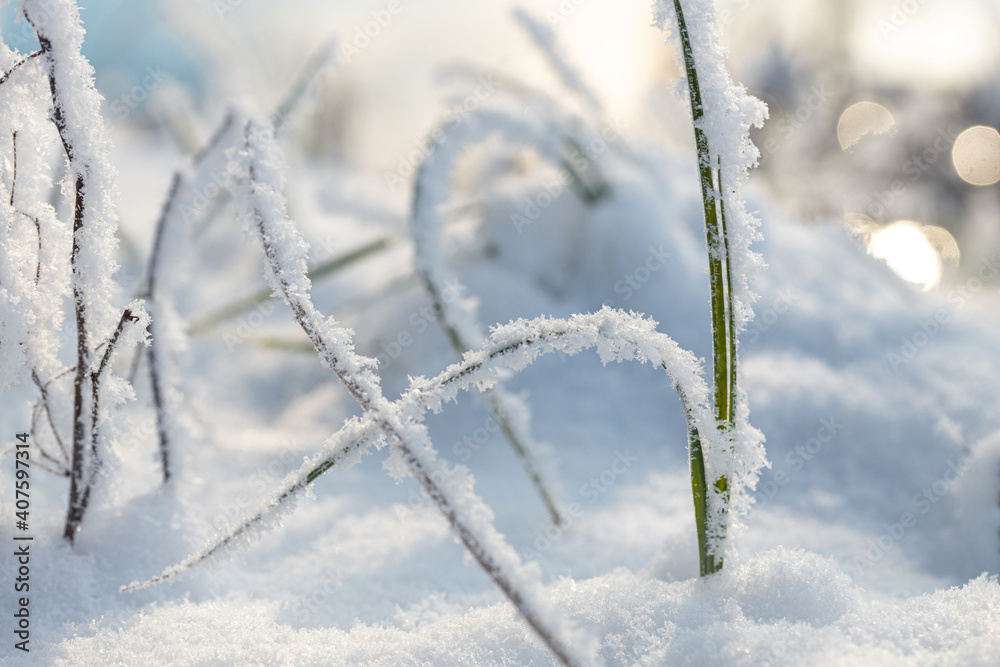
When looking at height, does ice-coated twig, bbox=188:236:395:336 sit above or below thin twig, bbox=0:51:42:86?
above

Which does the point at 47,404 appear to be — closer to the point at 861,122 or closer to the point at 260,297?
the point at 260,297

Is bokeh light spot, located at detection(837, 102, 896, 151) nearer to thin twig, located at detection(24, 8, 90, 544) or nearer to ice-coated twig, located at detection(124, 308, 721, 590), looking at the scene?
ice-coated twig, located at detection(124, 308, 721, 590)

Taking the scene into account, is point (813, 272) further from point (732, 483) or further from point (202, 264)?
point (202, 264)

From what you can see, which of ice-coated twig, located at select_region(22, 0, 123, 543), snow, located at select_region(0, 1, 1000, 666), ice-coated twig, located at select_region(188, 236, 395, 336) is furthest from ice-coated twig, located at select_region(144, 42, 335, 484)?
ice-coated twig, located at select_region(188, 236, 395, 336)

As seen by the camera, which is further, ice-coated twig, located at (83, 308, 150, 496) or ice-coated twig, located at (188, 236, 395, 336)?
ice-coated twig, located at (188, 236, 395, 336)

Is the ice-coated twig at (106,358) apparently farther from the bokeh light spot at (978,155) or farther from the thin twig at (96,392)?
the bokeh light spot at (978,155)

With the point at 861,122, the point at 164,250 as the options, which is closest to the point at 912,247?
the point at 861,122

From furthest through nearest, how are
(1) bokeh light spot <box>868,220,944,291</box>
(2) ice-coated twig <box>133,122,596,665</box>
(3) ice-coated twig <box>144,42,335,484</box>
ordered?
(1) bokeh light spot <box>868,220,944,291</box>, (3) ice-coated twig <box>144,42,335,484</box>, (2) ice-coated twig <box>133,122,596,665</box>
